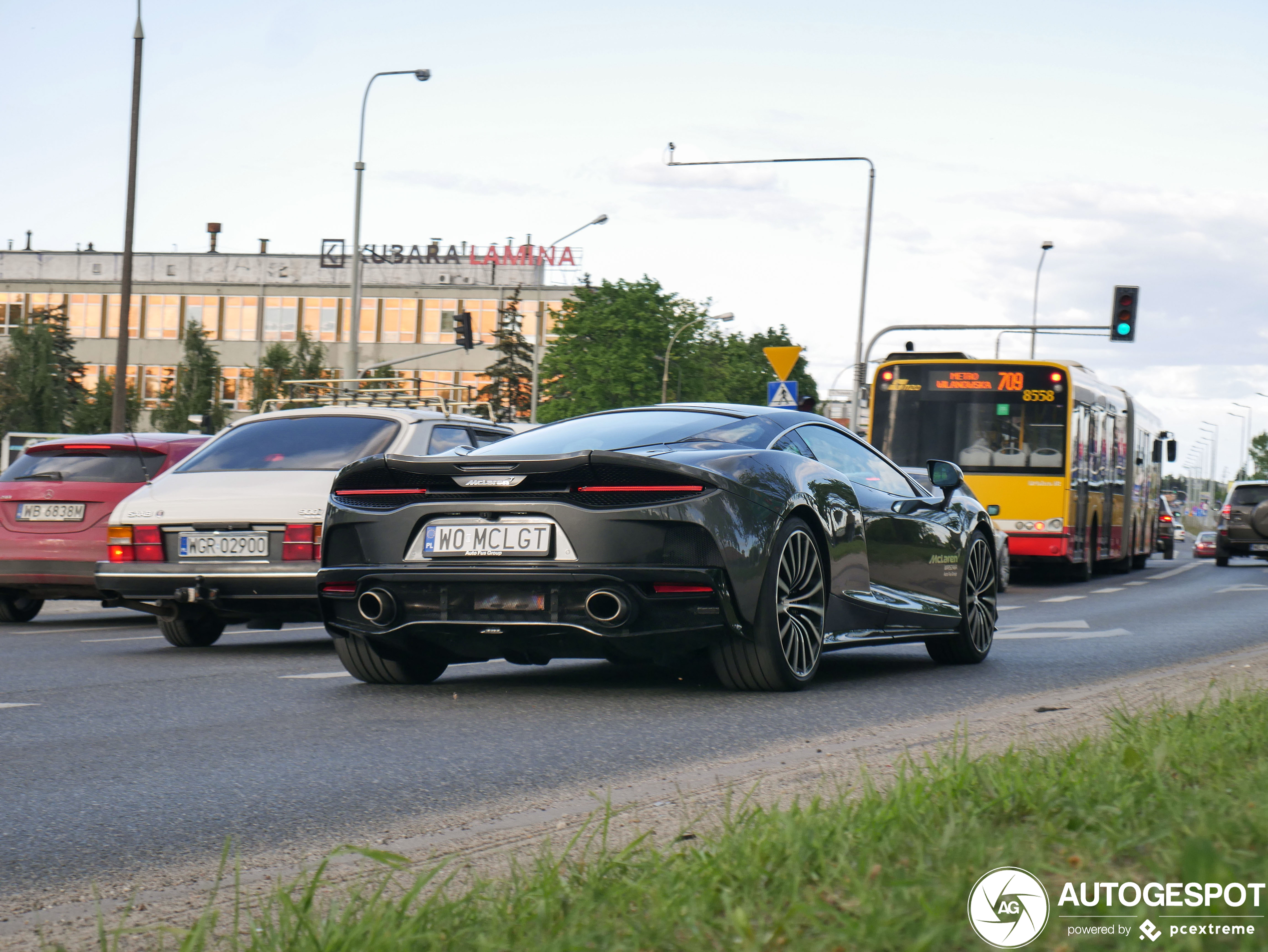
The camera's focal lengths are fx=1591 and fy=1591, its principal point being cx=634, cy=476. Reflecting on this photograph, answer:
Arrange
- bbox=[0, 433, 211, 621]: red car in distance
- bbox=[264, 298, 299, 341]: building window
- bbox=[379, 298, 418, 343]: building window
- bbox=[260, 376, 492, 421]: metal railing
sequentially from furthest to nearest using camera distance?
bbox=[264, 298, 299, 341]: building window, bbox=[379, 298, 418, 343]: building window, bbox=[0, 433, 211, 621]: red car in distance, bbox=[260, 376, 492, 421]: metal railing

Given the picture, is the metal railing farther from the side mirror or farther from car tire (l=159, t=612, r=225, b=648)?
the side mirror

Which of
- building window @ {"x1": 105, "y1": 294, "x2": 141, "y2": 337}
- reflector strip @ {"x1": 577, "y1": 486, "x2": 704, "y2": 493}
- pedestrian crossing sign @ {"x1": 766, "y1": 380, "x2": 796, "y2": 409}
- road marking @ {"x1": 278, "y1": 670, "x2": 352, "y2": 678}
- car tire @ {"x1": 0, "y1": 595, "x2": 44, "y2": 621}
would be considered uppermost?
building window @ {"x1": 105, "y1": 294, "x2": 141, "y2": 337}

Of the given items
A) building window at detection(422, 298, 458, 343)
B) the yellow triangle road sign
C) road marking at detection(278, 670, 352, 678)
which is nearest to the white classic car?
road marking at detection(278, 670, 352, 678)

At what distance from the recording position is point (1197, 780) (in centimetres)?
383

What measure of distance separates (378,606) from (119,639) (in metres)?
5.15

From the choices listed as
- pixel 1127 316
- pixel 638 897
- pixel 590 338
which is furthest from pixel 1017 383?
pixel 590 338

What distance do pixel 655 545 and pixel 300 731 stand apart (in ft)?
5.24

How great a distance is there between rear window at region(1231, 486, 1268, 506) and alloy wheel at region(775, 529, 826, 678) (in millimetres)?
29734

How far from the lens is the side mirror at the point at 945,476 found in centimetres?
917

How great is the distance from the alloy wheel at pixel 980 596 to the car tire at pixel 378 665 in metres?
3.19

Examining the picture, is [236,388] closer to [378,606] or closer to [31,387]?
[31,387]

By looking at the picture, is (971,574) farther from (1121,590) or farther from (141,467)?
(1121,590)

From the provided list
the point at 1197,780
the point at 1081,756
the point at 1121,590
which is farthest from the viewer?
the point at 1121,590

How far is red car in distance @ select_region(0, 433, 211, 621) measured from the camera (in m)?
12.9
